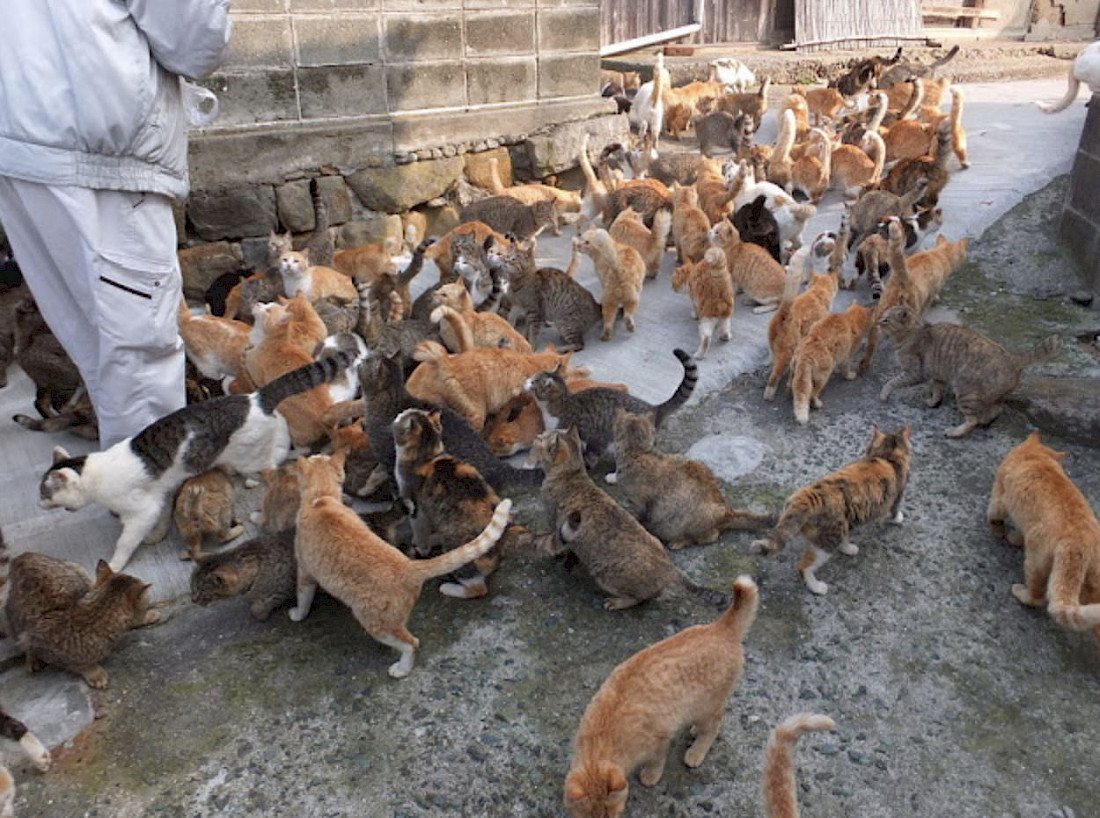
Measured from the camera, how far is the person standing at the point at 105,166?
3.38m

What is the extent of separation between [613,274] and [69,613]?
3.97 m

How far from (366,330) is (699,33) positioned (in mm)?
12128

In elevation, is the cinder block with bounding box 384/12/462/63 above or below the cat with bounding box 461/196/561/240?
above

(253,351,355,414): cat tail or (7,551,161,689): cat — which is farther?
(253,351,355,414): cat tail

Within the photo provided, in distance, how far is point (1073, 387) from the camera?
4.95 m

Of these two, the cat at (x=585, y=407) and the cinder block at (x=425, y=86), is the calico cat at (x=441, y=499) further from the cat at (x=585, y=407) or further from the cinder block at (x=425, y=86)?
the cinder block at (x=425, y=86)

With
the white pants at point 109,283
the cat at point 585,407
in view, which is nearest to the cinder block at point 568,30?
the cat at point 585,407

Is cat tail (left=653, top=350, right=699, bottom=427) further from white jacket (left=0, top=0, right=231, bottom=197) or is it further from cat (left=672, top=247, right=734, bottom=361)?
white jacket (left=0, top=0, right=231, bottom=197)

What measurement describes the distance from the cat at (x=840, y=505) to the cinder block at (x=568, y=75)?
5.36 m

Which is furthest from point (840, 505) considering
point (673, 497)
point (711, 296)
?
point (711, 296)

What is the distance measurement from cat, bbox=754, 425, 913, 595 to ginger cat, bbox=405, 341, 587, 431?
5.58 feet

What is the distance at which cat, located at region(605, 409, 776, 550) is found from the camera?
12.9ft

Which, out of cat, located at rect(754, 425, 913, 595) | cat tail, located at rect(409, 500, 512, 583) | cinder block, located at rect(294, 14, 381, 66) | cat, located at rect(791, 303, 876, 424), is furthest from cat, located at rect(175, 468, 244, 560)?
cinder block, located at rect(294, 14, 381, 66)

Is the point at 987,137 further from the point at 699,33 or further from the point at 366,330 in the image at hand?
the point at 366,330
